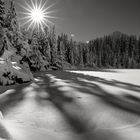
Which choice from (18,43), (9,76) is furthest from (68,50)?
(9,76)

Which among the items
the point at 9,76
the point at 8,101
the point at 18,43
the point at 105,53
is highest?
the point at 105,53

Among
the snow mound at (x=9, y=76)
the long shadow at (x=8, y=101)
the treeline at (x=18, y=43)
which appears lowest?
the long shadow at (x=8, y=101)

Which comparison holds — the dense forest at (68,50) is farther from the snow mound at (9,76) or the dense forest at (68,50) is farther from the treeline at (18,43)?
the snow mound at (9,76)

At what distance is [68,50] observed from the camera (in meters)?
82.2

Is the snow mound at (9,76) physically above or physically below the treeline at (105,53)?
below

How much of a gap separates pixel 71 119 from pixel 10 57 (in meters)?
14.8

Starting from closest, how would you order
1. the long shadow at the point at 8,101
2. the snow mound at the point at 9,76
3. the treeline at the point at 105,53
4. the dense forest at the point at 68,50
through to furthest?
1. the long shadow at the point at 8,101
2. the snow mound at the point at 9,76
3. the dense forest at the point at 68,50
4. the treeline at the point at 105,53

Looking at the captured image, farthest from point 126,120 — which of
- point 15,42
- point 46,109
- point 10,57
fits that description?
point 15,42

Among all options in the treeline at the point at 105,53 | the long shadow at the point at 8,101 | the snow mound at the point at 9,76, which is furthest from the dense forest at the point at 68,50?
the long shadow at the point at 8,101

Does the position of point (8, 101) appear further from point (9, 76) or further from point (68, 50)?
point (68, 50)

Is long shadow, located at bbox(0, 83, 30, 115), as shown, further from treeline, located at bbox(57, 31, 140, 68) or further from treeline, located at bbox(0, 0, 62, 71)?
treeline, located at bbox(57, 31, 140, 68)

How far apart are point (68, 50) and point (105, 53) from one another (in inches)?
1415

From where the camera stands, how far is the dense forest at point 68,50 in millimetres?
33531

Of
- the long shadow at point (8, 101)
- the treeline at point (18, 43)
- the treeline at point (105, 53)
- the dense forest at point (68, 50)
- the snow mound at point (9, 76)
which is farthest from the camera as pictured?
the treeline at point (105, 53)
